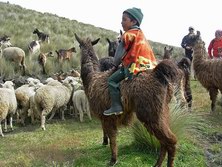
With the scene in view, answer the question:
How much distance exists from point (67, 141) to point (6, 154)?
1524 mm

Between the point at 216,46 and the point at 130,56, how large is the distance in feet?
23.9

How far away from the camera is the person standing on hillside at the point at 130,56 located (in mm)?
6773

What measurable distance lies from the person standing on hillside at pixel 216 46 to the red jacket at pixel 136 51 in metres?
7.03

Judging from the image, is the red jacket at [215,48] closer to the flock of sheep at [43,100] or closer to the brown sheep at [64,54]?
the flock of sheep at [43,100]

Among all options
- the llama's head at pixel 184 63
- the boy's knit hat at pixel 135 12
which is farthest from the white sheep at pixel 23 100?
the boy's knit hat at pixel 135 12

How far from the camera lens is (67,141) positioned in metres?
9.55

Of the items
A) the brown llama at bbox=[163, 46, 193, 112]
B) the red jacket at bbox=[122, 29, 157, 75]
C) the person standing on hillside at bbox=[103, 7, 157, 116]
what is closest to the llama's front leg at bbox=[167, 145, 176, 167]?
the person standing on hillside at bbox=[103, 7, 157, 116]

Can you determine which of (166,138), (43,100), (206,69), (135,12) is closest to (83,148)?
(43,100)

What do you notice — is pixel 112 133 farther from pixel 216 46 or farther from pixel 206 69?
pixel 216 46

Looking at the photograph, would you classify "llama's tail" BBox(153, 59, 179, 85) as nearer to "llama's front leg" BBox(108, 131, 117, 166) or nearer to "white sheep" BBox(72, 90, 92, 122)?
"llama's front leg" BBox(108, 131, 117, 166)

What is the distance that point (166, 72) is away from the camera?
257 inches

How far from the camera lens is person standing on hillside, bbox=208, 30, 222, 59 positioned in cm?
1335

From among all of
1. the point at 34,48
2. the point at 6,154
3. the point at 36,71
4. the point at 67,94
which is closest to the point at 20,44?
the point at 34,48

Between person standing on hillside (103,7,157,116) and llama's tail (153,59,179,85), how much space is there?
27 cm
